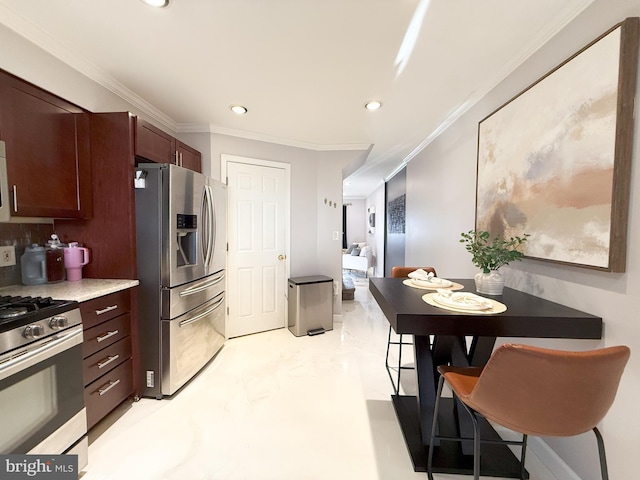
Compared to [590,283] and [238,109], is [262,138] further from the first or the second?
[590,283]

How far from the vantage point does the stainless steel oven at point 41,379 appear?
1.09m

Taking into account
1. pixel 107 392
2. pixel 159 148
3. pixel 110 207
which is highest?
pixel 159 148

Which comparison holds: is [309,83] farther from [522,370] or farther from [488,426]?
[488,426]

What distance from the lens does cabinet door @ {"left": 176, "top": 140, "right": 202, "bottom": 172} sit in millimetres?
2570

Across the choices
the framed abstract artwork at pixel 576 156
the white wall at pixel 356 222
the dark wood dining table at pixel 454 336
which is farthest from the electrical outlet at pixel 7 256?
the white wall at pixel 356 222

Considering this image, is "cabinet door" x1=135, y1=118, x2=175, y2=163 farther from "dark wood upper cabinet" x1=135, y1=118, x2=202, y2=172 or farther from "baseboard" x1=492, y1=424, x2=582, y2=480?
"baseboard" x1=492, y1=424, x2=582, y2=480

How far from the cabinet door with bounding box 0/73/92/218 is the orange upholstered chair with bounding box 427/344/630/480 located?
2496 mm

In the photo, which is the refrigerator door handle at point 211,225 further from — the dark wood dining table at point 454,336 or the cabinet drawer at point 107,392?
the dark wood dining table at point 454,336

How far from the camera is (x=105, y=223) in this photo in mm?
1922

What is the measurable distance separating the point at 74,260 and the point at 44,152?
71 cm

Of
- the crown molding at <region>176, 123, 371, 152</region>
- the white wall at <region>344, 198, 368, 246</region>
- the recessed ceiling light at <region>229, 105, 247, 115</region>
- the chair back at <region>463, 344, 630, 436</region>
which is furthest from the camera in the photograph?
the white wall at <region>344, 198, 368, 246</region>

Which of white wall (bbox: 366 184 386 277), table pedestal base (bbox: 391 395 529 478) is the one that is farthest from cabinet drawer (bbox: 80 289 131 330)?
white wall (bbox: 366 184 386 277)

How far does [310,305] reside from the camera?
10.8ft

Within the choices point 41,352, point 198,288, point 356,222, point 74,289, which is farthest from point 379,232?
point 41,352
